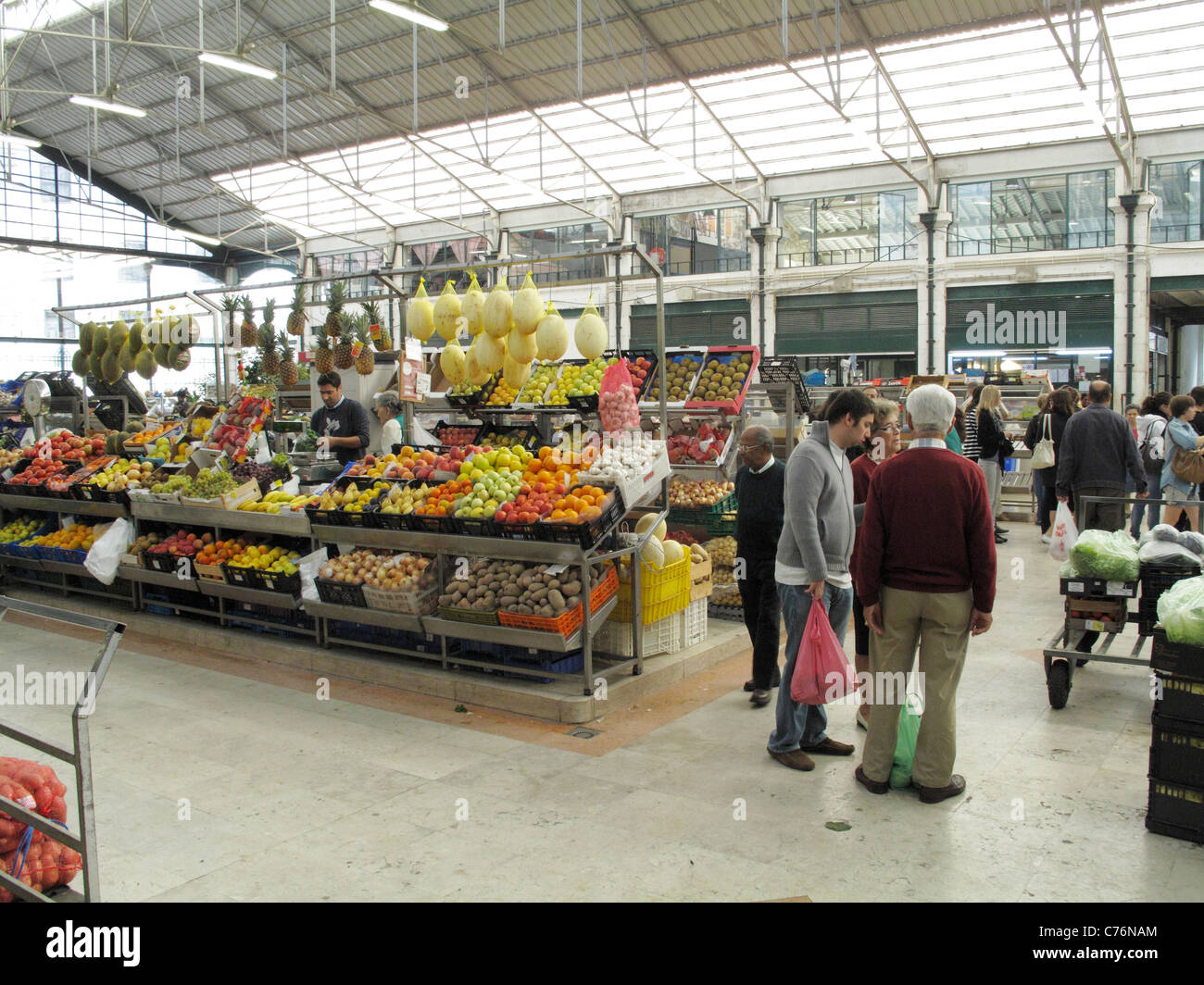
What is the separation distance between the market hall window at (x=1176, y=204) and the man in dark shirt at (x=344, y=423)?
17.6 m

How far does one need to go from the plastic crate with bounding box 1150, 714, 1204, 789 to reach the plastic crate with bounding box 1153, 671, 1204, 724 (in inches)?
1.1

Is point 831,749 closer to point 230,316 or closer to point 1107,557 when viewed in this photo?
point 1107,557

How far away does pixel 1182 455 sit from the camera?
800cm

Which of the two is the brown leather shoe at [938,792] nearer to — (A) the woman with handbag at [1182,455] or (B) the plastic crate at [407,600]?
(B) the plastic crate at [407,600]

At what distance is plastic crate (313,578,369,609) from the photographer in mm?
6062

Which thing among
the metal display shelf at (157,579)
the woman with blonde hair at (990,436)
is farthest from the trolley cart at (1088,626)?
the metal display shelf at (157,579)

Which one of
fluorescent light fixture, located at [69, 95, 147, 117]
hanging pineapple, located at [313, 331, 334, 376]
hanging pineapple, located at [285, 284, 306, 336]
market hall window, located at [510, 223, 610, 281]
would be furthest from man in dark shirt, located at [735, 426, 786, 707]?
market hall window, located at [510, 223, 610, 281]

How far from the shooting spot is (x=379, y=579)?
19.5 feet

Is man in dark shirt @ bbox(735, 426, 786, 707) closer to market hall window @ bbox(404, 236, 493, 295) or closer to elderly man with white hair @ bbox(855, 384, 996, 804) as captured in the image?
elderly man with white hair @ bbox(855, 384, 996, 804)

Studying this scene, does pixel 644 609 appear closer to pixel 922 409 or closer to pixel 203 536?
pixel 922 409

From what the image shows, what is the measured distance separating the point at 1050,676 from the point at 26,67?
1019 inches

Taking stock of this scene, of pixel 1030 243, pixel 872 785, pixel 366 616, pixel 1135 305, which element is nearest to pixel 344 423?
pixel 366 616

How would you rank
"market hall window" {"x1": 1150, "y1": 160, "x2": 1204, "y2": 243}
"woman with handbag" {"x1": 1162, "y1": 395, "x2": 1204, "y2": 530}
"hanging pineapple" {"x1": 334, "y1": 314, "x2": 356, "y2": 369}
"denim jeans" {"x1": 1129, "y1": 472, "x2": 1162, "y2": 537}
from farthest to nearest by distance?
1. "market hall window" {"x1": 1150, "y1": 160, "x2": 1204, "y2": 243}
2. "denim jeans" {"x1": 1129, "y1": 472, "x2": 1162, "y2": 537}
3. "woman with handbag" {"x1": 1162, "y1": 395, "x2": 1204, "y2": 530}
4. "hanging pineapple" {"x1": 334, "y1": 314, "x2": 356, "y2": 369}

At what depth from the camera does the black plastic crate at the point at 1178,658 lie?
3.60 meters
